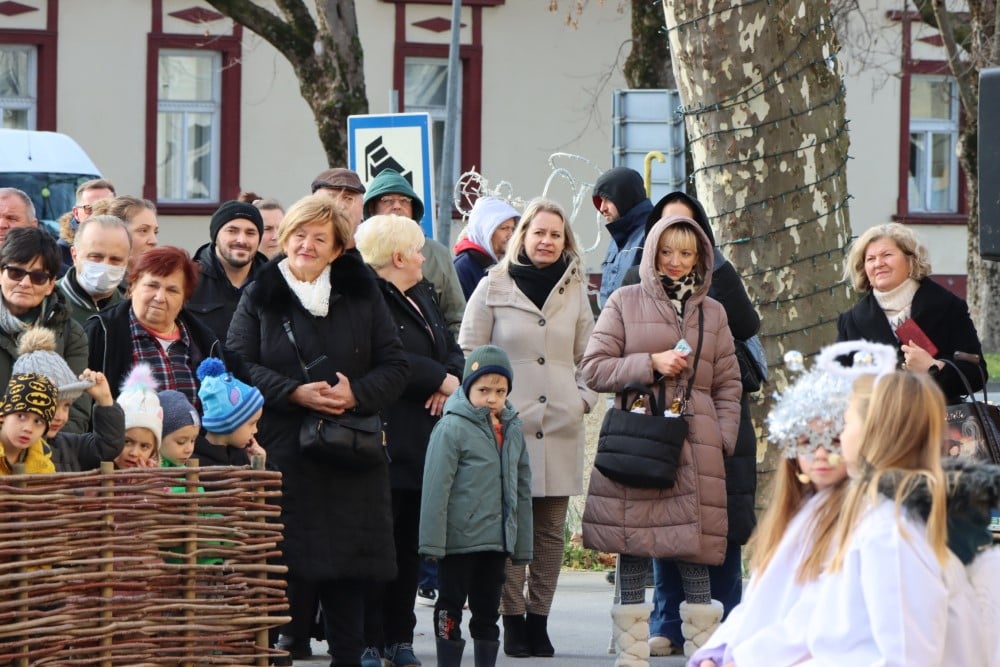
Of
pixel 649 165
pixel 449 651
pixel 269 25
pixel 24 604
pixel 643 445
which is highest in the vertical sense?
pixel 269 25

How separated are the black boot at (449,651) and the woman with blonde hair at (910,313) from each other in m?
2.20

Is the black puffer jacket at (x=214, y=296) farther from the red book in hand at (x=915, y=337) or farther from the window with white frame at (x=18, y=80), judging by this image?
the window with white frame at (x=18, y=80)

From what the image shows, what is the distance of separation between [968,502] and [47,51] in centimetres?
2389

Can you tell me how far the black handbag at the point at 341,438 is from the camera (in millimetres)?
6922

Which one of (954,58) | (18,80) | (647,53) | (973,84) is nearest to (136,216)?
(647,53)

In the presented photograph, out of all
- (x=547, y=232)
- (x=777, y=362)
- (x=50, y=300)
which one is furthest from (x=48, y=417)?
(x=777, y=362)

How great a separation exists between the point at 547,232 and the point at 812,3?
2895 mm

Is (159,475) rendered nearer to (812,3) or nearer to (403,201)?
(403,201)

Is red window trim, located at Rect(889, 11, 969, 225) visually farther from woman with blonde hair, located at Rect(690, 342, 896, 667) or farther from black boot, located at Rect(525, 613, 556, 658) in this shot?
woman with blonde hair, located at Rect(690, 342, 896, 667)

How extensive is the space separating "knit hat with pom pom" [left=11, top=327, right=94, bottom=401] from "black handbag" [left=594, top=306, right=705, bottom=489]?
2.20 metres

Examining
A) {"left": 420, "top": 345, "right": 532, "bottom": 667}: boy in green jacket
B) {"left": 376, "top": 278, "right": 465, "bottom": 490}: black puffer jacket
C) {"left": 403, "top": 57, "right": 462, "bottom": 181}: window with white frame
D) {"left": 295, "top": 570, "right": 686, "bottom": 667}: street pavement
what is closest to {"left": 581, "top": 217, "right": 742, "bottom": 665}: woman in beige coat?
{"left": 420, "top": 345, "right": 532, "bottom": 667}: boy in green jacket

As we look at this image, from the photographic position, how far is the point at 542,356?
823 centimetres

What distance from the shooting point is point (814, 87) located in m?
10.3

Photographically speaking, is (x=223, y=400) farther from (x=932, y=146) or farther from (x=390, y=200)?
(x=932, y=146)
